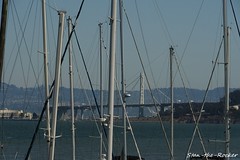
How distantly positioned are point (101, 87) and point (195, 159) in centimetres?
591

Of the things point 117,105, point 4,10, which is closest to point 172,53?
point 117,105

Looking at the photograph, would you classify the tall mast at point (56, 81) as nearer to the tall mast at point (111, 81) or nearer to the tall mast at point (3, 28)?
the tall mast at point (111, 81)

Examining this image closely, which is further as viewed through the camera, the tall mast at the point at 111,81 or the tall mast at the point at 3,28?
the tall mast at the point at 111,81

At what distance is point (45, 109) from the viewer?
77.2 feet

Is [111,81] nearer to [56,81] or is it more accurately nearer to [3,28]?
[56,81]

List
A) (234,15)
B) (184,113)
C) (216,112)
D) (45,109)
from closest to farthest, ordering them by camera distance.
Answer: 1. (45,109)
2. (234,15)
3. (184,113)
4. (216,112)

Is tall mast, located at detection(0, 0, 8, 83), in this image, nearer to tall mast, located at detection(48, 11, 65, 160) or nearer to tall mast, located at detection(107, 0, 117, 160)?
tall mast, located at detection(48, 11, 65, 160)

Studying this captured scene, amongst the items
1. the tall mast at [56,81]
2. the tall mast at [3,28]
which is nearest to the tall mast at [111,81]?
the tall mast at [56,81]

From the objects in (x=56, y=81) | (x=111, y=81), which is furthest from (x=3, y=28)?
(x=111, y=81)

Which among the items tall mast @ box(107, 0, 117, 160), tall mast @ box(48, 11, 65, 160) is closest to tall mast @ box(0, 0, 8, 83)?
tall mast @ box(48, 11, 65, 160)

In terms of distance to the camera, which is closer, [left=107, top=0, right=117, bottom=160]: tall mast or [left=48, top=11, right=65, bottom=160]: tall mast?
[left=107, top=0, right=117, bottom=160]: tall mast

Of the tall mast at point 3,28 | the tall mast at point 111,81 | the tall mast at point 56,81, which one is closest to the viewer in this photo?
the tall mast at point 3,28

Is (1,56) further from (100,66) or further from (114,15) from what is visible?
(100,66)

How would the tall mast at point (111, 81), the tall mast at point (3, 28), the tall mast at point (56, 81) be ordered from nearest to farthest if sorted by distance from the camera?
the tall mast at point (3, 28) → the tall mast at point (111, 81) → the tall mast at point (56, 81)
